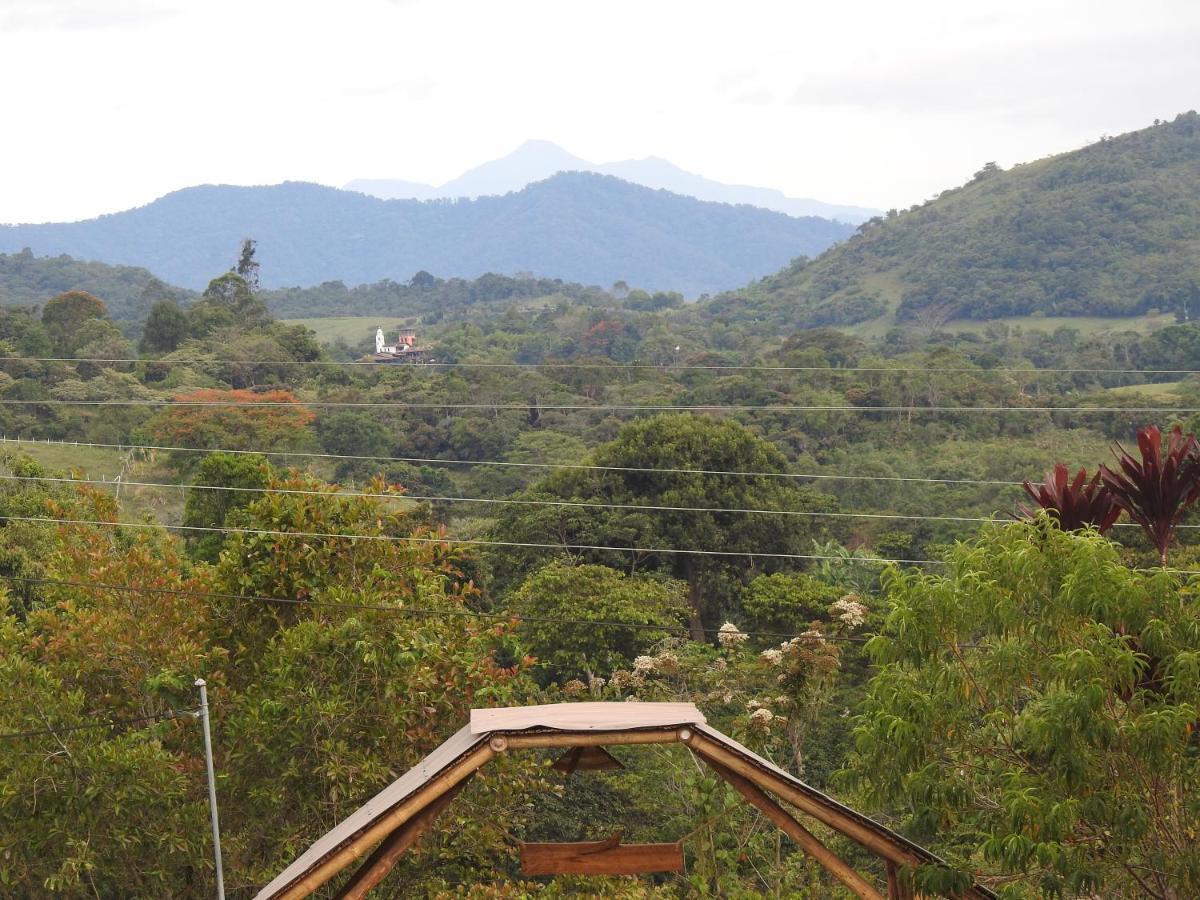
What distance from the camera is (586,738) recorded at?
18.6 feet

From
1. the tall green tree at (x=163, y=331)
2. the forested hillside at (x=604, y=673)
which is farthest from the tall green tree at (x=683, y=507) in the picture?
the tall green tree at (x=163, y=331)

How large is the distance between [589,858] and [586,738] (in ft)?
2.55

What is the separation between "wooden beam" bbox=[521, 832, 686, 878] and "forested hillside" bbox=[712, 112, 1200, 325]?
281ft

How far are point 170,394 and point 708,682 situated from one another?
33.6m

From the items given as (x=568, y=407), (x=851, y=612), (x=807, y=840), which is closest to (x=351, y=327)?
(x=568, y=407)

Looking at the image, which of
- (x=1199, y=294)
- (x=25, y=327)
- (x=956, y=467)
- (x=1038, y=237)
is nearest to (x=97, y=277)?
(x=25, y=327)

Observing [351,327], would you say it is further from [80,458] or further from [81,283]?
[80,458]

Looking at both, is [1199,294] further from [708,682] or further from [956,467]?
[708,682]

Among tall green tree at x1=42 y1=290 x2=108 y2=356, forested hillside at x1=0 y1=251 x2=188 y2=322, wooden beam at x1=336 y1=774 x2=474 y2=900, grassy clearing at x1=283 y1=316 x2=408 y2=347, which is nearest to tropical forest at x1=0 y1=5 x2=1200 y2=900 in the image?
wooden beam at x1=336 y1=774 x2=474 y2=900

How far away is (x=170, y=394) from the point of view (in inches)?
1827

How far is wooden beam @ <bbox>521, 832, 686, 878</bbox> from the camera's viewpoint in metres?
6.07

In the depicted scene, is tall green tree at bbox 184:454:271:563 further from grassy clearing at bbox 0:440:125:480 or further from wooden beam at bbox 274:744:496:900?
wooden beam at bbox 274:744:496:900

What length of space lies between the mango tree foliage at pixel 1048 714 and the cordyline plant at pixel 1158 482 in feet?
4.54

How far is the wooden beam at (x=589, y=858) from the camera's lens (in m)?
6.07
